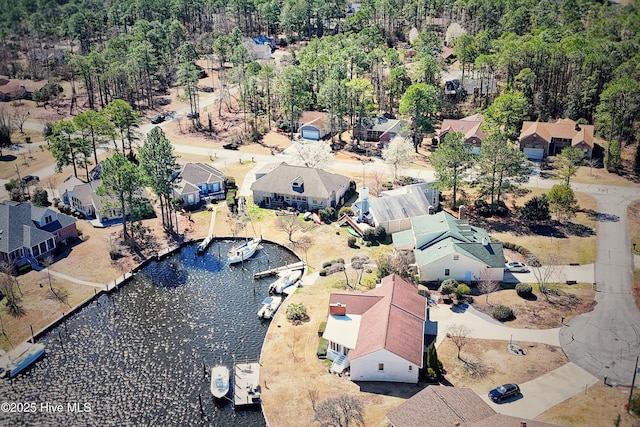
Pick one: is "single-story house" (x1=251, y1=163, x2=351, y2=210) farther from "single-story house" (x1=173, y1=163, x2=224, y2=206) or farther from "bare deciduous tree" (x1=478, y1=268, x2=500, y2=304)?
"bare deciduous tree" (x1=478, y1=268, x2=500, y2=304)

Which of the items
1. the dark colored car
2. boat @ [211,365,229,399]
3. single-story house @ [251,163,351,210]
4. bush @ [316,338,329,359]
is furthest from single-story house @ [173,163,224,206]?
the dark colored car

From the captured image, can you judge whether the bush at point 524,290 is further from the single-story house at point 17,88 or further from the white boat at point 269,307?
the single-story house at point 17,88

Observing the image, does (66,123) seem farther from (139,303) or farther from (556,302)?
(556,302)

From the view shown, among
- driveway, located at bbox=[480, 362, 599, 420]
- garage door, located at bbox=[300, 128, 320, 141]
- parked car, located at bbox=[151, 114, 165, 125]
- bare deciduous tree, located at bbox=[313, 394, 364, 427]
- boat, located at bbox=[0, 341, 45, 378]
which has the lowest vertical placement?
boat, located at bbox=[0, 341, 45, 378]

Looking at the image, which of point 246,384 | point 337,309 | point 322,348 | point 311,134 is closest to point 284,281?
point 337,309

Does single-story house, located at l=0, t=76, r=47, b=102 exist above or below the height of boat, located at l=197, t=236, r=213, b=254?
above

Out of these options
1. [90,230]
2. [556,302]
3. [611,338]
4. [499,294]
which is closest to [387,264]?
[499,294]

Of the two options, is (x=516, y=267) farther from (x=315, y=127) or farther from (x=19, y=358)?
(x=19, y=358)

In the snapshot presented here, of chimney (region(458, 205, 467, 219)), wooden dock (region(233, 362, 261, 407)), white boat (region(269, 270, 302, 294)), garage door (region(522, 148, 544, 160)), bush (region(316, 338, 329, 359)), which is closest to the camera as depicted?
wooden dock (region(233, 362, 261, 407))
